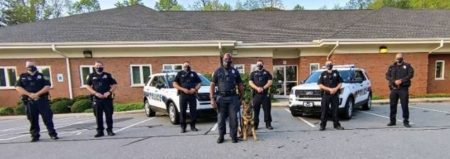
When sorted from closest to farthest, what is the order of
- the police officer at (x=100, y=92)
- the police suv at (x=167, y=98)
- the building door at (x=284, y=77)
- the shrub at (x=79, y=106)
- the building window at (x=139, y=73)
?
the police officer at (x=100, y=92), the police suv at (x=167, y=98), the shrub at (x=79, y=106), the building window at (x=139, y=73), the building door at (x=284, y=77)

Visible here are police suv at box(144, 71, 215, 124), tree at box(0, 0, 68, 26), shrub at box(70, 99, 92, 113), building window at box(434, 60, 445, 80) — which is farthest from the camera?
tree at box(0, 0, 68, 26)

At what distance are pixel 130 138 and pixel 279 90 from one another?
12.1 meters

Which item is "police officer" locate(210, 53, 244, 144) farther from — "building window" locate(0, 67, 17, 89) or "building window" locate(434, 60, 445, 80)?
"building window" locate(434, 60, 445, 80)

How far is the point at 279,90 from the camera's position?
18016mm

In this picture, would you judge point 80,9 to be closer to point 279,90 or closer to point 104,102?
point 279,90

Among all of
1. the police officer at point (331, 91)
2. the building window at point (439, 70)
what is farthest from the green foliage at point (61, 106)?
the building window at point (439, 70)

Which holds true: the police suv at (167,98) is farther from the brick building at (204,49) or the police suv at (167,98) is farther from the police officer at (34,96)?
the brick building at (204,49)

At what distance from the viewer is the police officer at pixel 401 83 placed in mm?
7547

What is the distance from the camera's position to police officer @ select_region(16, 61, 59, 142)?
7043 mm

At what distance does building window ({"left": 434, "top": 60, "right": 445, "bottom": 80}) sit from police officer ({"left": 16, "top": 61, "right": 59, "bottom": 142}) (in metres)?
18.9

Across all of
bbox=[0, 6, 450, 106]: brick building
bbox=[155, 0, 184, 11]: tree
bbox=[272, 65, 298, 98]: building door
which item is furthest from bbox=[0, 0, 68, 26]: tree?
bbox=[272, 65, 298, 98]: building door

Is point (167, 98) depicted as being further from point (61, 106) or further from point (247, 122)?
point (61, 106)

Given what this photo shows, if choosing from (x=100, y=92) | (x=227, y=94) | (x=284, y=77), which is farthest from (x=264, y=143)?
(x=284, y=77)

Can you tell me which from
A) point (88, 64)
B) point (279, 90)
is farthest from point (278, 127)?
point (88, 64)
